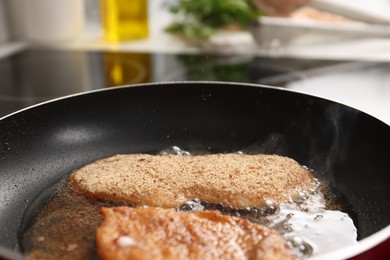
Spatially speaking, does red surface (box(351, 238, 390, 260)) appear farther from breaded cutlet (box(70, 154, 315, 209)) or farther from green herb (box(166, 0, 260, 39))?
green herb (box(166, 0, 260, 39))

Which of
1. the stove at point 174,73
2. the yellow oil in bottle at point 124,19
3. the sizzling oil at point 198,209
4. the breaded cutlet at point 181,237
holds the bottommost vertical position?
the sizzling oil at point 198,209

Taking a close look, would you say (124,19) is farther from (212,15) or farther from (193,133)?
(193,133)

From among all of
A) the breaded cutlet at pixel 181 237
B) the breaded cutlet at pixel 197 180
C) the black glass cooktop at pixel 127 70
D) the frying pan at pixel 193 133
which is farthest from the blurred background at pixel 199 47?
Answer: the breaded cutlet at pixel 181 237

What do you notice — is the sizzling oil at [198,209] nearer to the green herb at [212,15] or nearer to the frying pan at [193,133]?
the frying pan at [193,133]

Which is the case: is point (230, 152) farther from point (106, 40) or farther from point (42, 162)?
point (106, 40)

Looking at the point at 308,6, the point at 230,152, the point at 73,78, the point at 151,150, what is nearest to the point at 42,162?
the point at 151,150

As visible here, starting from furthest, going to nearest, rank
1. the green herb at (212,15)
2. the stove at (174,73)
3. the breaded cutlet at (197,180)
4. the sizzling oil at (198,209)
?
the green herb at (212,15) < the stove at (174,73) < the breaded cutlet at (197,180) < the sizzling oil at (198,209)
